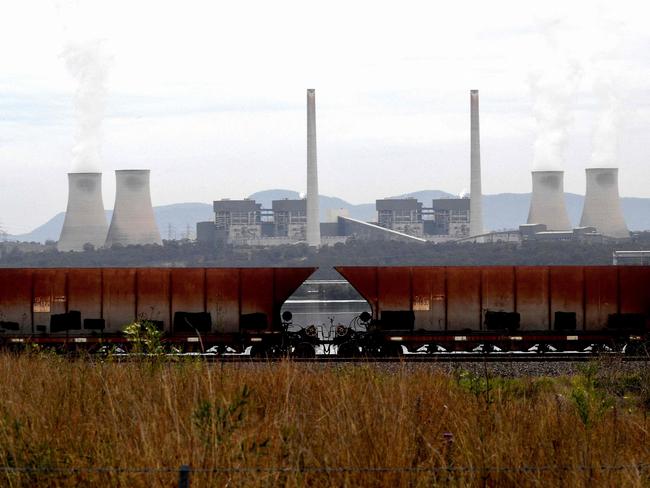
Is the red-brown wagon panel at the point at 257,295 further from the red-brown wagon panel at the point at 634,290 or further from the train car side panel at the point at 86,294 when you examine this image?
the red-brown wagon panel at the point at 634,290

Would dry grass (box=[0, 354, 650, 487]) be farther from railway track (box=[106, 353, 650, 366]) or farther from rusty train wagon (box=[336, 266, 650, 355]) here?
rusty train wagon (box=[336, 266, 650, 355])

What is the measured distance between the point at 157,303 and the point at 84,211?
115721 mm

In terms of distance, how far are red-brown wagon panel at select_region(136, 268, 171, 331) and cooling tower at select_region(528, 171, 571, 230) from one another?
123613 mm

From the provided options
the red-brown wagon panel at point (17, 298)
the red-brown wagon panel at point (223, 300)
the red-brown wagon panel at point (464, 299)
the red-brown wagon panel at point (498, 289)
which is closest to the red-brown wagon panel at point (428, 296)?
the red-brown wagon panel at point (464, 299)

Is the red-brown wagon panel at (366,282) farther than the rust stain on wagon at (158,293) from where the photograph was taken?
Yes

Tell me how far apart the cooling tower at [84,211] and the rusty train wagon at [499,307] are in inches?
4399

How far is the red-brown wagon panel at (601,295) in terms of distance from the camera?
78.0ft

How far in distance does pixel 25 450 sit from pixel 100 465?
650mm

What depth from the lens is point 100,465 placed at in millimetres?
8016

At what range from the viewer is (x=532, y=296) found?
77.6ft

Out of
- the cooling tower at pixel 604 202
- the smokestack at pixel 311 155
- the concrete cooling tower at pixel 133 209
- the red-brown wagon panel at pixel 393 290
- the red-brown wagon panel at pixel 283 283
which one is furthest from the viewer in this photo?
the smokestack at pixel 311 155

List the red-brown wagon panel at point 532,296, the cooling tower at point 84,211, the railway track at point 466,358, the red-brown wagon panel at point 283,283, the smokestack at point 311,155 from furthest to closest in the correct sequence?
the smokestack at point 311,155
the cooling tower at point 84,211
the red-brown wagon panel at point 532,296
the red-brown wagon panel at point 283,283
the railway track at point 466,358

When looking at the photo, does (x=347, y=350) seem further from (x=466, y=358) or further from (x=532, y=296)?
(x=532, y=296)

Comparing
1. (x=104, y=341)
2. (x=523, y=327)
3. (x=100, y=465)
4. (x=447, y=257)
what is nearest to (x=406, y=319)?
(x=523, y=327)
